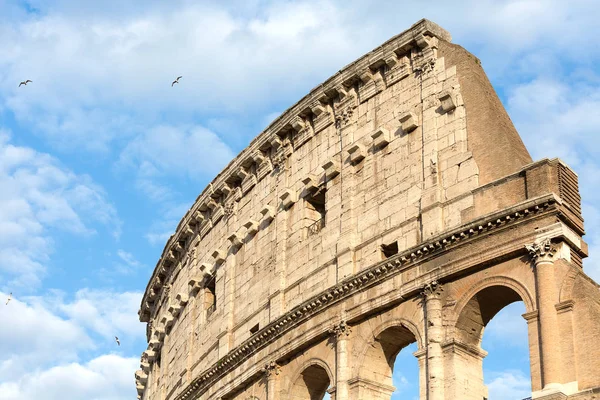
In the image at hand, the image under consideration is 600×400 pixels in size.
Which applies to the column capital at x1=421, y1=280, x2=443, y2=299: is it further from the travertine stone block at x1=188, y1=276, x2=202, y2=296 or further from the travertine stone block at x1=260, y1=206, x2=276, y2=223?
the travertine stone block at x1=188, y1=276, x2=202, y2=296

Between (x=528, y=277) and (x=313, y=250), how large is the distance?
345 inches

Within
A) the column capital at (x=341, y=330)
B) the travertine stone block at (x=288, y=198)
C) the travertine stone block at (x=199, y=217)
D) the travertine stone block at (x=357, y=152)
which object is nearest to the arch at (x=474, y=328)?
the column capital at (x=341, y=330)

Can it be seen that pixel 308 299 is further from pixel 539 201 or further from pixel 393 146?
pixel 539 201

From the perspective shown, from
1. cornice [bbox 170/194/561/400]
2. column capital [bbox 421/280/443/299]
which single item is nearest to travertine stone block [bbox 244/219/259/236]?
cornice [bbox 170/194/561/400]

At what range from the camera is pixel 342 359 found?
34.2 meters

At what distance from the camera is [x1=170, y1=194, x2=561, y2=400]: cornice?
30953mm

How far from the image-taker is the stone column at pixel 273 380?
121 feet

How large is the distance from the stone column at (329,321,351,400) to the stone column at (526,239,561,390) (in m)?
6.47

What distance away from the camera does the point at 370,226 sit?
35500 millimetres

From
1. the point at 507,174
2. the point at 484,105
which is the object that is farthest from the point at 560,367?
the point at 484,105

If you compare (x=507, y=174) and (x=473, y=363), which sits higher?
(x=507, y=174)

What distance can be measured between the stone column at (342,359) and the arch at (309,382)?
5.04ft

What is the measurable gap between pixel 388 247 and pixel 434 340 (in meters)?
3.91

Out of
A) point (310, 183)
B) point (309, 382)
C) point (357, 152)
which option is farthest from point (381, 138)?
point (309, 382)
